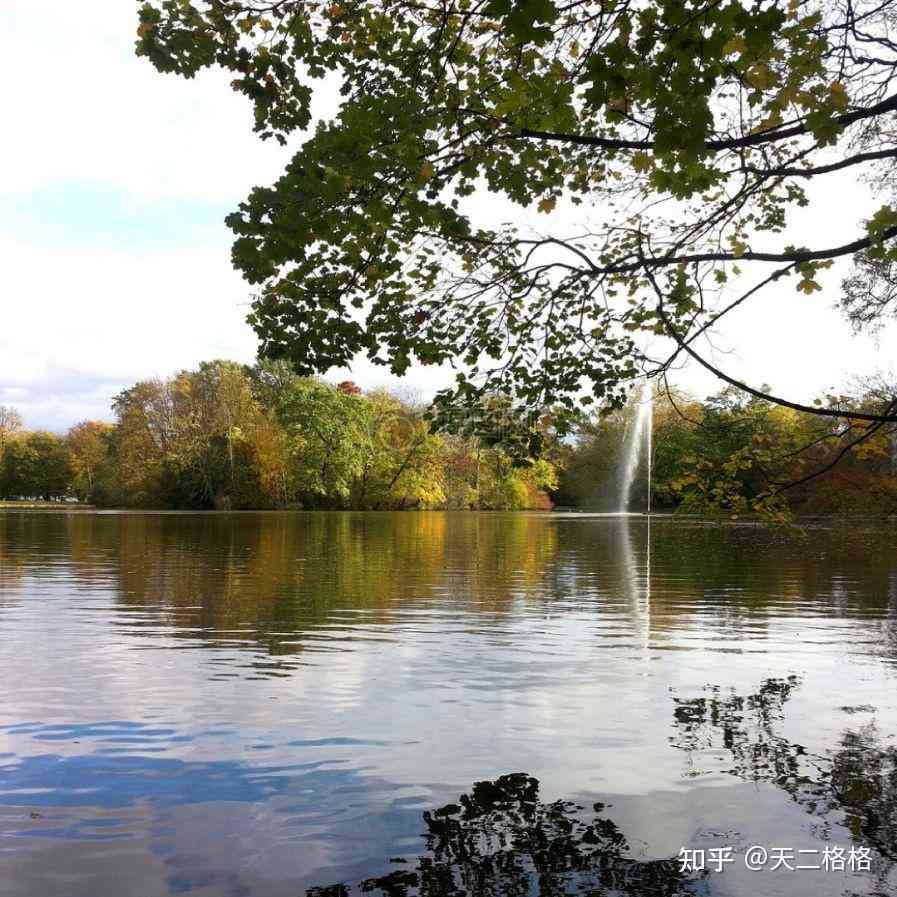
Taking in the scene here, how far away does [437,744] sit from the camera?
6.41 metres

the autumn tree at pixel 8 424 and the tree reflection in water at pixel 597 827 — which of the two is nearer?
the tree reflection in water at pixel 597 827

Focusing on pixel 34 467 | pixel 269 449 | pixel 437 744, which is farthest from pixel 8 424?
pixel 437 744

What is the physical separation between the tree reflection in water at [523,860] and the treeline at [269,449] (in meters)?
63.7

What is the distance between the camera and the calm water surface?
4.40 metres

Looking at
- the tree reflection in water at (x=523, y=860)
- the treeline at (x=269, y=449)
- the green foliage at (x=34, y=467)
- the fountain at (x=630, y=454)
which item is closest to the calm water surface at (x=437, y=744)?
the tree reflection in water at (x=523, y=860)

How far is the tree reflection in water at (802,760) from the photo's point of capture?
5008 millimetres

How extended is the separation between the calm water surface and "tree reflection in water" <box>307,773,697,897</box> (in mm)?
16

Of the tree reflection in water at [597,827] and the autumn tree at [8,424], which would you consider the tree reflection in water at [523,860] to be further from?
the autumn tree at [8,424]

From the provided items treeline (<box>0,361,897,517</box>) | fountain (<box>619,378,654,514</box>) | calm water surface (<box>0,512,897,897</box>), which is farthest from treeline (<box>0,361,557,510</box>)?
calm water surface (<box>0,512,897,897</box>)

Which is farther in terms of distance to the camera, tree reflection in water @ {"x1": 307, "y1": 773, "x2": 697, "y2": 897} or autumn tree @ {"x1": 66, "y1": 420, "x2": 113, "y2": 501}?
autumn tree @ {"x1": 66, "y1": 420, "x2": 113, "y2": 501}

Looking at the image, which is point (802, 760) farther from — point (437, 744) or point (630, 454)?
point (630, 454)

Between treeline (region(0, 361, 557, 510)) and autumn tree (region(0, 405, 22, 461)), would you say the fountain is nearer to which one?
treeline (region(0, 361, 557, 510))

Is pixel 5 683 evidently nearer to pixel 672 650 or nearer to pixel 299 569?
pixel 672 650

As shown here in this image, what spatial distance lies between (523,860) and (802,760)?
101 inches
